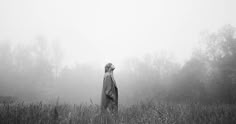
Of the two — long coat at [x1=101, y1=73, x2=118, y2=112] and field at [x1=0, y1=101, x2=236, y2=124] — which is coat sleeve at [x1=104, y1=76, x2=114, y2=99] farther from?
field at [x1=0, y1=101, x2=236, y2=124]

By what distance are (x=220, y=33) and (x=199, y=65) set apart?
8527 millimetres

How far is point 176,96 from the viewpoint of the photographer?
31000 millimetres

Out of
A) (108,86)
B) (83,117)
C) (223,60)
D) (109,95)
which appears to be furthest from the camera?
(223,60)

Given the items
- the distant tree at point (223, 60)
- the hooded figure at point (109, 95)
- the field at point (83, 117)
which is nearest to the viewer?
the field at point (83, 117)

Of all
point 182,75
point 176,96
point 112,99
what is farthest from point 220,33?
point 112,99

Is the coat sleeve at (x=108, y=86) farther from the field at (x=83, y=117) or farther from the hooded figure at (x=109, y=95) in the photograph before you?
Answer: the field at (x=83, y=117)

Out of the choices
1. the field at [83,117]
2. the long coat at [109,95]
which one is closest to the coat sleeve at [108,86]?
the long coat at [109,95]

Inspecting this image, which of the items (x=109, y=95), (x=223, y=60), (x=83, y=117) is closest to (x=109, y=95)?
(x=109, y=95)

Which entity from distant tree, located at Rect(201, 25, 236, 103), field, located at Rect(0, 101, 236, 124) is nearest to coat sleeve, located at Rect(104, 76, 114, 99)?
field, located at Rect(0, 101, 236, 124)

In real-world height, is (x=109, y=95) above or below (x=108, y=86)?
below

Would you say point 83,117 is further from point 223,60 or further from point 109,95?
point 223,60

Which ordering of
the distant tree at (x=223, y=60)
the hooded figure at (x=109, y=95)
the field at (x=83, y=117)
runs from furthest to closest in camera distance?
the distant tree at (x=223, y=60) → the hooded figure at (x=109, y=95) → the field at (x=83, y=117)

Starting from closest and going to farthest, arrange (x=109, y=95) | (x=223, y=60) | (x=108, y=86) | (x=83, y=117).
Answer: (x=83, y=117)
(x=109, y=95)
(x=108, y=86)
(x=223, y=60)

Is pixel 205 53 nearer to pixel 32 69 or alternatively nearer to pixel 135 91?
pixel 135 91
